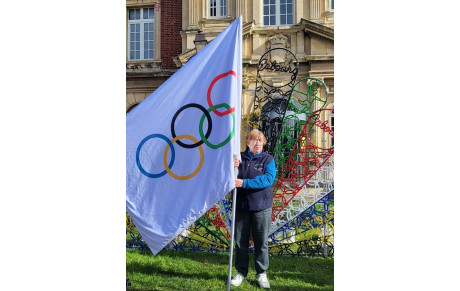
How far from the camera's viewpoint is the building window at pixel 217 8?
315 inches

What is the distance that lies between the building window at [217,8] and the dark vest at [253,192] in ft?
17.3

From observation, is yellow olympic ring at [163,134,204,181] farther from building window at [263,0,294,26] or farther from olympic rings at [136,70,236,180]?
building window at [263,0,294,26]

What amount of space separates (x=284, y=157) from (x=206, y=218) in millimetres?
991

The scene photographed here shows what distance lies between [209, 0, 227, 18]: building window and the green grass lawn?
5.01 meters

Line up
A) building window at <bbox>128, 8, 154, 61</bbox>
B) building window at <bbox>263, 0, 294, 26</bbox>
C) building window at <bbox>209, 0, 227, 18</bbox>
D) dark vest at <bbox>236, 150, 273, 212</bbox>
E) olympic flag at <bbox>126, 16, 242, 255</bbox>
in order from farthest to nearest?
1. building window at <bbox>263, 0, 294, 26</bbox>
2. building window at <bbox>209, 0, 227, 18</bbox>
3. building window at <bbox>128, 8, 154, 61</bbox>
4. dark vest at <bbox>236, 150, 273, 212</bbox>
5. olympic flag at <bbox>126, 16, 242, 255</bbox>

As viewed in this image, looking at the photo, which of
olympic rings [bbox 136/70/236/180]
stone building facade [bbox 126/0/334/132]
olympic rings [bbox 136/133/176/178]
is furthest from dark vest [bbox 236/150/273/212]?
stone building facade [bbox 126/0/334/132]

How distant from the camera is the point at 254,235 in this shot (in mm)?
3283

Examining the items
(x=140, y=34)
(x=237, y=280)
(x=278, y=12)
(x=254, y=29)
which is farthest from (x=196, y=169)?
(x=278, y=12)

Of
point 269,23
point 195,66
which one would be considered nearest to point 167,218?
point 195,66

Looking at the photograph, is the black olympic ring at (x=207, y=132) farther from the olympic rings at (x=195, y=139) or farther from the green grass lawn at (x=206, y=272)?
the green grass lawn at (x=206, y=272)

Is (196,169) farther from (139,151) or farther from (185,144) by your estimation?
(139,151)

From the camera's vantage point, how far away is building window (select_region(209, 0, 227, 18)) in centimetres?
799

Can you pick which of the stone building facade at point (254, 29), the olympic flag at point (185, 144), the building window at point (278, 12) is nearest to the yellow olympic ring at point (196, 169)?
the olympic flag at point (185, 144)

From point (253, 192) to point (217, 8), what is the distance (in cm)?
573
